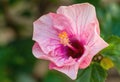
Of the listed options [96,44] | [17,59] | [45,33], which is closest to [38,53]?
[45,33]

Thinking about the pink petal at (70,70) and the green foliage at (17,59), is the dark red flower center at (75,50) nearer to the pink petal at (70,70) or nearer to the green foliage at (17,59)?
the pink petal at (70,70)

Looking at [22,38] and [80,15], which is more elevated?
[80,15]

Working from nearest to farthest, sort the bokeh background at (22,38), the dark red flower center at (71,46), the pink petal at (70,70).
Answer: the pink petal at (70,70) < the dark red flower center at (71,46) < the bokeh background at (22,38)

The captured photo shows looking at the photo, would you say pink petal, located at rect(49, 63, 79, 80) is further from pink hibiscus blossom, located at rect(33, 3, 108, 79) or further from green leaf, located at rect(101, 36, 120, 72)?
green leaf, located at rect(101, 36, 120, 72)

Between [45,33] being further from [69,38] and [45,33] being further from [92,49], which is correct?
[92,49]

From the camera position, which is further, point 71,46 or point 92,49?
point 71,46

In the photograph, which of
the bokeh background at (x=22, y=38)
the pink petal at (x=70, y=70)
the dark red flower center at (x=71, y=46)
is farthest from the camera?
the bokeh background at (x=22, y=38)

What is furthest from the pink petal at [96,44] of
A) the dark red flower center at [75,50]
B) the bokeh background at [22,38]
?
the bokeh background at [22,38]
